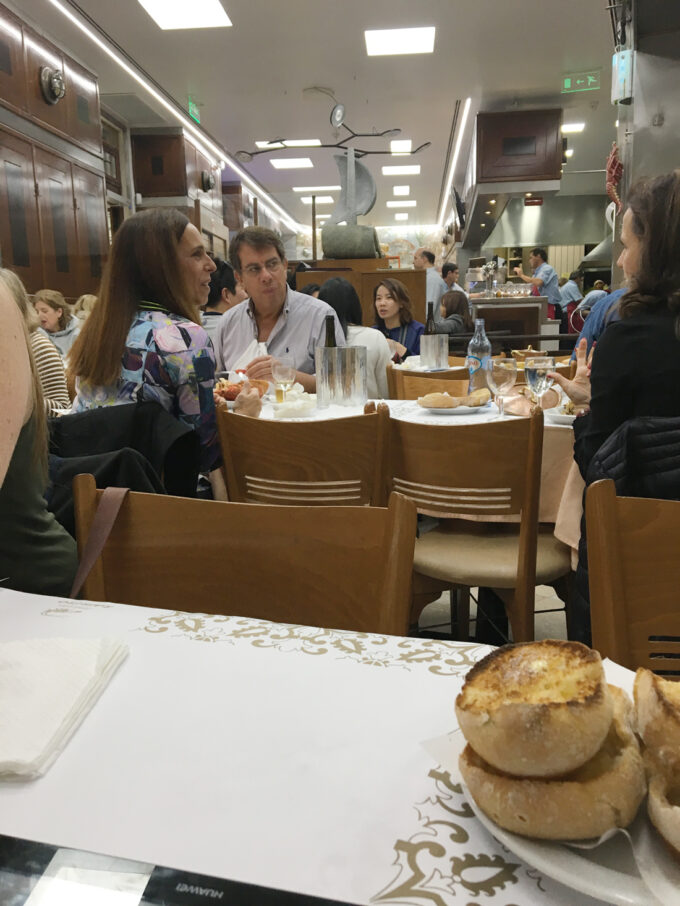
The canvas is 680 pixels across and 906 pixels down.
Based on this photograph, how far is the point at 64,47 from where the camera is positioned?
21.2 feet

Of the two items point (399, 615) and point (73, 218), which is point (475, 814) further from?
point (73, 218)

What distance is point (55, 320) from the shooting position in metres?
5.31

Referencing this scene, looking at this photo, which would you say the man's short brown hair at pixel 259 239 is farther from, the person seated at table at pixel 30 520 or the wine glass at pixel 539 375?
the person seated at table at pixel 30 520

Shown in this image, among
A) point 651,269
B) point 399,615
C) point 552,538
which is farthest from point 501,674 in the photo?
point 552,538

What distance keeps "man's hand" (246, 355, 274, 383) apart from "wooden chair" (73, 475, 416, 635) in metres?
1.76

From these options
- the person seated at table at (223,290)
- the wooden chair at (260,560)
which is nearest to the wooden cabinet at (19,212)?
the person seated at table at (223,290)

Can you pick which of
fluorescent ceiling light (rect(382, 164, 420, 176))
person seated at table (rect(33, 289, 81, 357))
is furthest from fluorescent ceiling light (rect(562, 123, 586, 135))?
person seated at table (rect(33, 289, 81, 357))

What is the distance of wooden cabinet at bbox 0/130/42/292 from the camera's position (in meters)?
5.57

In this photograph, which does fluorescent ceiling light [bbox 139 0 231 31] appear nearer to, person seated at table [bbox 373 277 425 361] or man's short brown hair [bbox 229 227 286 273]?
person seated at table [bbox 373 277 425 361]

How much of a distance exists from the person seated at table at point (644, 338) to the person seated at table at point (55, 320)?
174 inches

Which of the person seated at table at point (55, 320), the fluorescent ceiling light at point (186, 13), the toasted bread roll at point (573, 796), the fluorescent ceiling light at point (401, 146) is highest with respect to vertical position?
the fluorescent ceiling light at point (186, 13)

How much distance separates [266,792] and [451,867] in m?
0.13

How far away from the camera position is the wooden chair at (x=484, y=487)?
65.5 inches

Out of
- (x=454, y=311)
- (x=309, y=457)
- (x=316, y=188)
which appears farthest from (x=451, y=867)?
(x=316, y=188)
